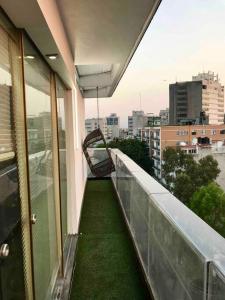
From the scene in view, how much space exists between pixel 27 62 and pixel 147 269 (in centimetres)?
189

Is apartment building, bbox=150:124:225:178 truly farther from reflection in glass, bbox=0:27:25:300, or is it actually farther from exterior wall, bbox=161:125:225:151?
reflection in glass, bbox=0:27:25:300

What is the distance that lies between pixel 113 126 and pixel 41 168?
29.2 meters

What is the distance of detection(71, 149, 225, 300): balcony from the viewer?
1.25 meters

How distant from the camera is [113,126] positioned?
31.1m

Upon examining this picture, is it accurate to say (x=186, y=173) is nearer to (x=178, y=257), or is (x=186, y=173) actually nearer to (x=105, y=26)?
(x=105, y=26)

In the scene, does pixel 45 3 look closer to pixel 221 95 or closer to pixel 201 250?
pixel 201 250

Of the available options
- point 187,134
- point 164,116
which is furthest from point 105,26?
point 164,116

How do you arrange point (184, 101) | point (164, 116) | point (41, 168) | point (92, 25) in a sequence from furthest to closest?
point (164, 116) → point (184, 101) → point (92, 25) → point (41, 168)

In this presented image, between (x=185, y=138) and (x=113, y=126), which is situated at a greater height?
(x=113, y=126)

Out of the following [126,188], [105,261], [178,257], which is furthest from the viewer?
[126,188]

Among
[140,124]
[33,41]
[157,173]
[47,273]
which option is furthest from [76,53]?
[140,124]

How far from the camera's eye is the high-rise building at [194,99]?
4331cm

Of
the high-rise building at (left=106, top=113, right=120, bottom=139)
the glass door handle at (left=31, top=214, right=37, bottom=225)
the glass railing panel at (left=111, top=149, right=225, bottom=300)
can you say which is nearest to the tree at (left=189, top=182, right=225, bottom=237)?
the high-rise building at (left=106, top=113, right=120, bottom=139)

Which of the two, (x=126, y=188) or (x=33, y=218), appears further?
(x=126, y=188)
